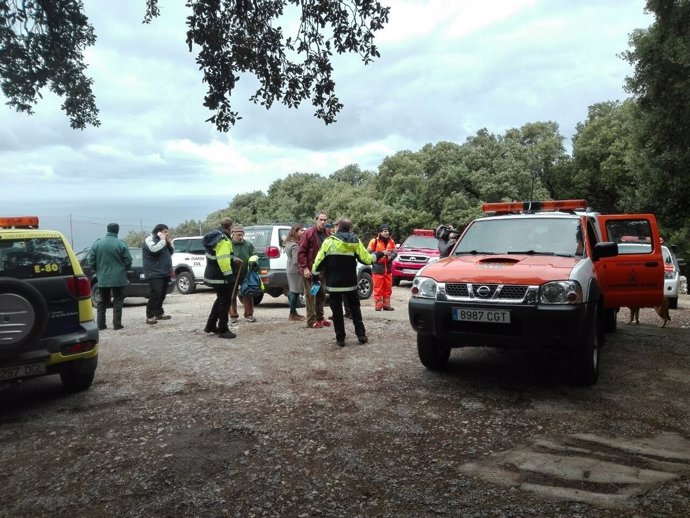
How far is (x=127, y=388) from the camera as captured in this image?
5.74 metres

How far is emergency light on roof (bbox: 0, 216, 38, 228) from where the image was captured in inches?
220

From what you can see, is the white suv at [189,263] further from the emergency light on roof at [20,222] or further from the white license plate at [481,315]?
the white license plate at [481,315]

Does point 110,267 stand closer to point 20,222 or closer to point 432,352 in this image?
point 20,222

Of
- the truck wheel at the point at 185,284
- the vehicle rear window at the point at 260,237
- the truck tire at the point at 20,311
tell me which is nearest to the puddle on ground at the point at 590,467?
the truck tire at the point at 20,311

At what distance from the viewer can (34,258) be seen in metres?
5.06

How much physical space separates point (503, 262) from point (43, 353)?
4.43 metres

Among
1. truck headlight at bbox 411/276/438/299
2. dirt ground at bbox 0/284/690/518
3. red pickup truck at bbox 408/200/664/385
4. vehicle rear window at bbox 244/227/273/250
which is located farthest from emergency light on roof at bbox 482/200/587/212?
vehicle rear window at bbox 244/227/273/250

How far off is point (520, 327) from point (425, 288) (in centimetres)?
102

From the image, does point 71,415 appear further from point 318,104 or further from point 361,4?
point 361,4

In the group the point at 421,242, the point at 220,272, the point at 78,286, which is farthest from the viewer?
the point at 421,242

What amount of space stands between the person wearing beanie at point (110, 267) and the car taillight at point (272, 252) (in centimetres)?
288

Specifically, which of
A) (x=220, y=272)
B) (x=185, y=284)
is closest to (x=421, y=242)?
(x=185, y=284)

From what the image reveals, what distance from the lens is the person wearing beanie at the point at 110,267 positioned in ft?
30.7

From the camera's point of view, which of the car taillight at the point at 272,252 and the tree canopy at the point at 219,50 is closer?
the tree canopy at the point at 219,50
